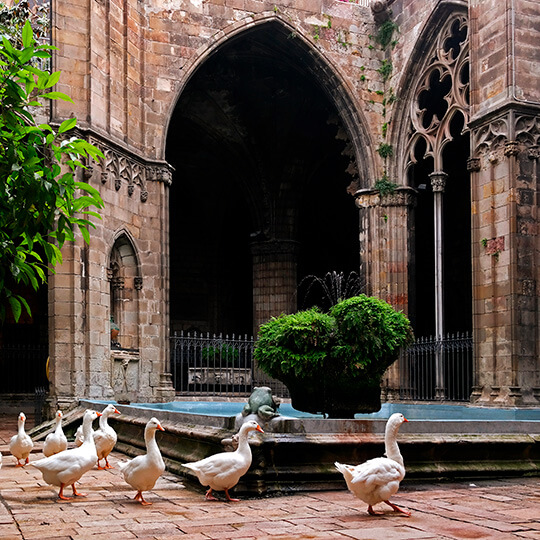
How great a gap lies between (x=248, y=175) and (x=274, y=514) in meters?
18.3

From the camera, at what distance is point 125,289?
1609 cm

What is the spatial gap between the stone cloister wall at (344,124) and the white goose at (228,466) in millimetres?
8748

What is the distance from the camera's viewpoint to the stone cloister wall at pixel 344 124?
1409 centimetres

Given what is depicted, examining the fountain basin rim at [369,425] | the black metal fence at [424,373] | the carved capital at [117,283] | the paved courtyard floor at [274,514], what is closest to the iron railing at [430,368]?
the black metal fence at [424,373]

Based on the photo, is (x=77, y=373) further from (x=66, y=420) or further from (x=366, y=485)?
(x=366, y=485)

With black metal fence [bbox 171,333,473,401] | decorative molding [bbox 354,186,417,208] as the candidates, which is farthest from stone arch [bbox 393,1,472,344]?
Result: black metal fence [bbox 171,333,473,401]

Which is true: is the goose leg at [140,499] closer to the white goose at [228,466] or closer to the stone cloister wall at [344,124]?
the white goose at [228,466]

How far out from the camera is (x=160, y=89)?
17000 millimetres

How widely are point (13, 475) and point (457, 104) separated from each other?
→ 1155cm

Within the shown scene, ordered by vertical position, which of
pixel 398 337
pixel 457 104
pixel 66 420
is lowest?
pixel 66 420

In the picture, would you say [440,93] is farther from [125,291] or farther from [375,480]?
[375,480]

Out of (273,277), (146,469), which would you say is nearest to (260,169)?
(273,277)

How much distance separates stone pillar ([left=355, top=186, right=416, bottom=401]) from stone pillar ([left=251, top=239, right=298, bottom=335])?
4387mm

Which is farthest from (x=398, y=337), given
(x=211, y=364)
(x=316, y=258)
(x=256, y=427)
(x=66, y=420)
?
(x=316, y=258)
